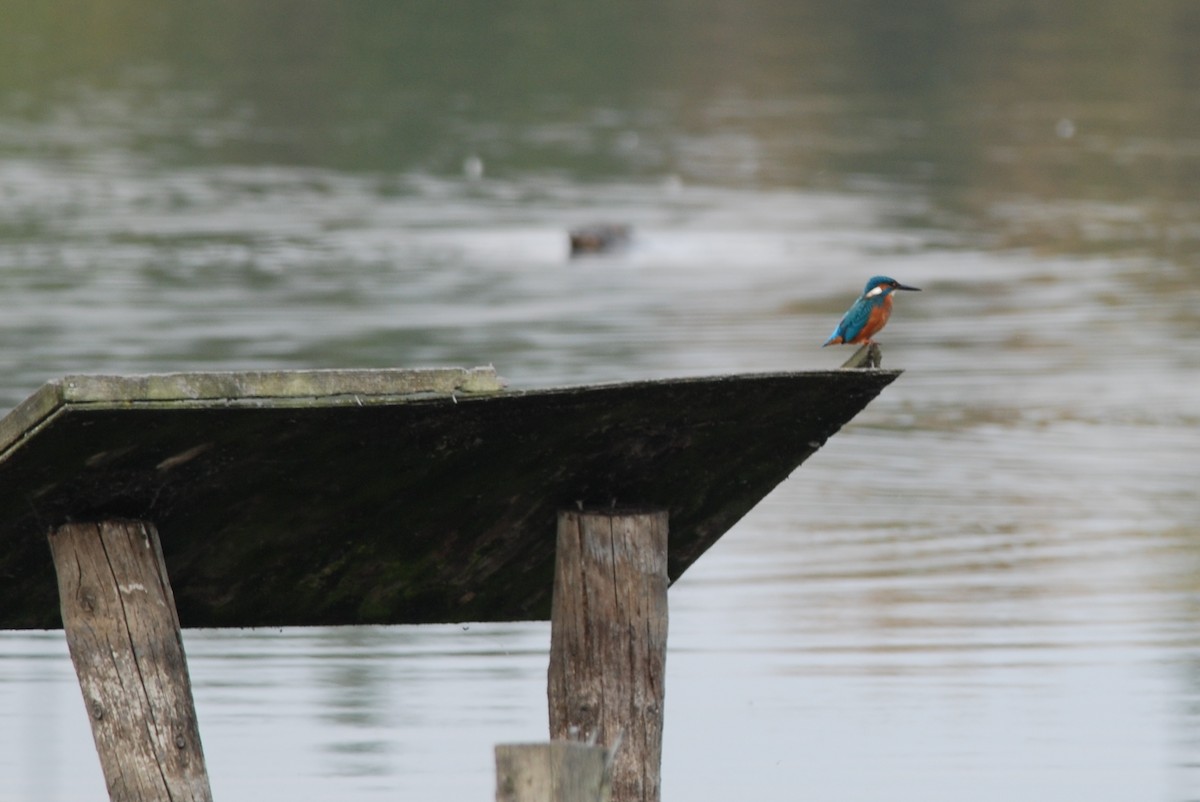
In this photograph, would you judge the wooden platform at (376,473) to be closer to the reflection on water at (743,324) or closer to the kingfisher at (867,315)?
the kingfisher at (867,315)

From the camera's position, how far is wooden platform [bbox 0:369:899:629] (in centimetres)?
404

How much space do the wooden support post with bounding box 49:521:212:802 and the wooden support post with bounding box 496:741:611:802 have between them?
872 millimetres

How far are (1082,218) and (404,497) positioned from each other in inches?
728

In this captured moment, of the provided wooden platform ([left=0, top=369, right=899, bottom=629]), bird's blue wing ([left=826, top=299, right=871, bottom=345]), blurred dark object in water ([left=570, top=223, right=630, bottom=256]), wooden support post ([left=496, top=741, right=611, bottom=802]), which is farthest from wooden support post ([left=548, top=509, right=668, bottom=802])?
blurred dark object in water ([left=570, top=223, right=630, bottom=256])

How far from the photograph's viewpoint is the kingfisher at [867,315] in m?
4.89

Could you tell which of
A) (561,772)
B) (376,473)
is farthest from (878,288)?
(561,772)

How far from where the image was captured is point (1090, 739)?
7.02 m

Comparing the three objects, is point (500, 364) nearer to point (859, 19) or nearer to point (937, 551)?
point (937, 551)

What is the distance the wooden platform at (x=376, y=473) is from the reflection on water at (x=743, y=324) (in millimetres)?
1700

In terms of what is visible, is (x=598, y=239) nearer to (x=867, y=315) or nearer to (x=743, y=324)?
(x=743, y=324)

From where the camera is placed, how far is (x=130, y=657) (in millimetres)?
4340

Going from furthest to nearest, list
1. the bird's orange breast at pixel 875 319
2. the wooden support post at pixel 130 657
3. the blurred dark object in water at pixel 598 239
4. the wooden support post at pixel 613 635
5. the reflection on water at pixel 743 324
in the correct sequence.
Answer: the blurred dark object in water at pixel 598 239
the reflection on water at pixel 743 324
the bird's orange breast at pixel 875 319
the wooden support post at pixel 613 635
the wooden support post at pixel 130 657

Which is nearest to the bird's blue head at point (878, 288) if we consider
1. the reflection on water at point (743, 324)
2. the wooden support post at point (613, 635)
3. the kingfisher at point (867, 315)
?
the kingfisher at point (867, 315)

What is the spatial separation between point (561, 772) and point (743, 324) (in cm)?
1221
